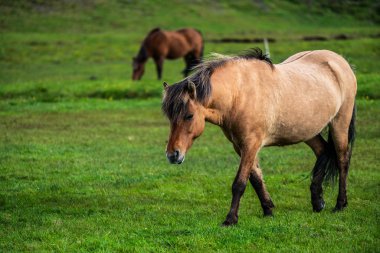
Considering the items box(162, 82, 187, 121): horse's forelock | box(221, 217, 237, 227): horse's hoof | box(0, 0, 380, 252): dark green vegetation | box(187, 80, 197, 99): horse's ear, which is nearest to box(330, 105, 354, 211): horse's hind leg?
box(0, 0, 380, 252): dark green vegetation

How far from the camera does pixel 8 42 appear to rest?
45781 millimetres

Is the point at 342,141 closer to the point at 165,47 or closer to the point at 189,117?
the point at 189,117

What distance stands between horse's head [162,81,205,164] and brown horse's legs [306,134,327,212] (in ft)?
7.73

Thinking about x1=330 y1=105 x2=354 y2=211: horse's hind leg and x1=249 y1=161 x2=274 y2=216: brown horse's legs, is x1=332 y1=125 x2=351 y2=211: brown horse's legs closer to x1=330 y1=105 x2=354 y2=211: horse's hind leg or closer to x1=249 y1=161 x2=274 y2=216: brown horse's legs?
x1=330 y1=105 x2=354 y2=211: horse's hind leg

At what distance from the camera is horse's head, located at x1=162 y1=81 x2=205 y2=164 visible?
7.60 metres

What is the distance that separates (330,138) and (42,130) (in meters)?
9.98

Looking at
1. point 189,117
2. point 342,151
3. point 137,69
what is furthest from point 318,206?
point 137,69

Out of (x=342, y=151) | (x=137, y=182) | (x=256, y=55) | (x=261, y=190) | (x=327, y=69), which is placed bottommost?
(x=137, y=182)

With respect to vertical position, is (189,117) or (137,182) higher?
(189,117)

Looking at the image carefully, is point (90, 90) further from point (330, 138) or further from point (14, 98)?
point (330, 138)

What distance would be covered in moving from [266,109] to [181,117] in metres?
1.31

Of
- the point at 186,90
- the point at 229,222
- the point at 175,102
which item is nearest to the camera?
the point at 175,102

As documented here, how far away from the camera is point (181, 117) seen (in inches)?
303

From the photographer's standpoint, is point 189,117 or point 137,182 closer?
point 189,117
